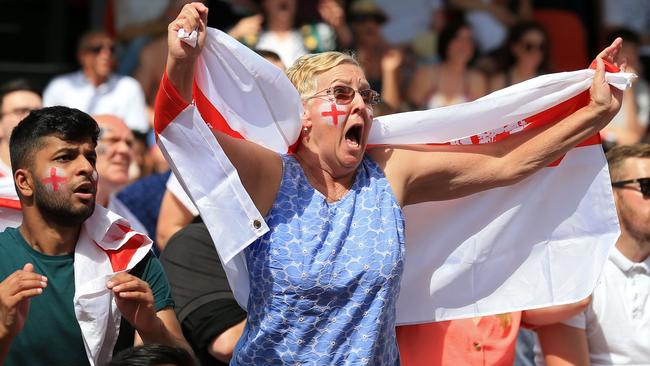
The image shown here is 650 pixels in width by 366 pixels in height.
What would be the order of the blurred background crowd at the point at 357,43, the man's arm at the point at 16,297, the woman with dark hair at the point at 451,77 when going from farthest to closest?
the woman with dark hair at the point at 451,77 < the blurred background crowd at the point at 357,43 < the man's arm at the point at 16,297

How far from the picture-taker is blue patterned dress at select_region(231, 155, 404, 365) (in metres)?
3.76

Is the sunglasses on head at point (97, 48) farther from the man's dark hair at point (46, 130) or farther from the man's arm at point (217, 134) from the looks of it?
the man's arm at point (217, 134)

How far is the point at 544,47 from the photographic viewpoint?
912cm

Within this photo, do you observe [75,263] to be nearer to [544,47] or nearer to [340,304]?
[340,304]

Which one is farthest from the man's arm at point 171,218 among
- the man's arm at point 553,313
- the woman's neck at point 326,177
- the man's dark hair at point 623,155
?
the man's dark hair at point 623,155

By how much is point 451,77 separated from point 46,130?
5.30 m

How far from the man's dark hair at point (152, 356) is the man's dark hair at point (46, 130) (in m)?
0.90

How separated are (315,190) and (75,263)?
85cm

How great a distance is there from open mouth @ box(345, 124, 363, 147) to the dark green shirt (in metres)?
1.02

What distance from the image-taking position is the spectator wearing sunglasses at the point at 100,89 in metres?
8.45

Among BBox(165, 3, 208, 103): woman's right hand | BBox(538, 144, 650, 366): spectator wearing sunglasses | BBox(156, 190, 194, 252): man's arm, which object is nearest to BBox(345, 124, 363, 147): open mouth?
BBox(165, 3, 208, 103): woman's right hand

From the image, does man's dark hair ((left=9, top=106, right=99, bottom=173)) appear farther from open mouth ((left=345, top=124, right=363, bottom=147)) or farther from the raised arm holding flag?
open mouth ((left=345, top=124, right=363, bottom=147))

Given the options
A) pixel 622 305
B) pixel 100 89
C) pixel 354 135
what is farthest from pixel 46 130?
pixel 100 89

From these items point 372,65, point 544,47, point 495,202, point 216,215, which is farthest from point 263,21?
point 216,215
